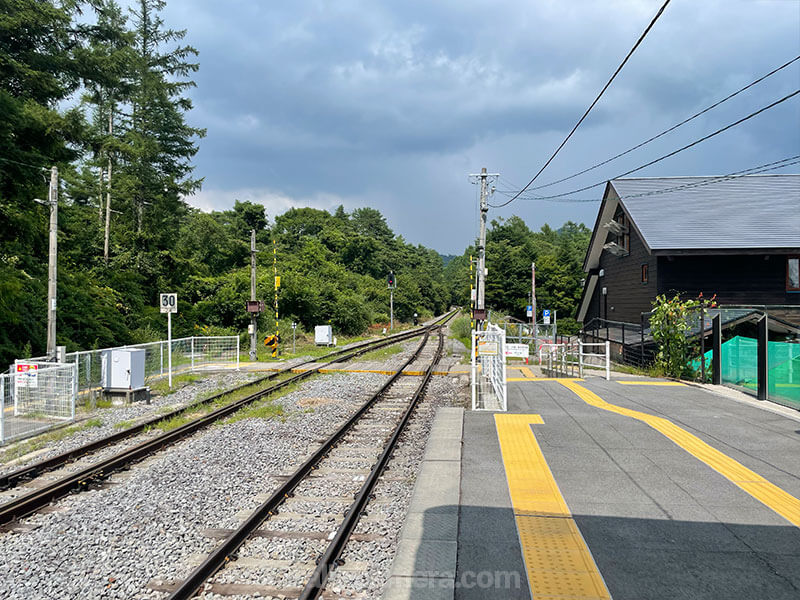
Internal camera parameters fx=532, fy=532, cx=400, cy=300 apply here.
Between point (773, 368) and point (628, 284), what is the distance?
1478 centimetres

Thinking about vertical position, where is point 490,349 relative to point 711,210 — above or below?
below

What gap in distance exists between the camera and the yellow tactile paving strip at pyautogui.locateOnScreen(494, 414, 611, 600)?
12.3 ft

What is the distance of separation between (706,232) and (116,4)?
30766 millimetres

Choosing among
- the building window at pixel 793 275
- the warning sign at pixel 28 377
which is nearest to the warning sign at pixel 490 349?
the warning sign at pixel 28 377

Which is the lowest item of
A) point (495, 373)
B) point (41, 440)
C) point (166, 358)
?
point (41, 440)

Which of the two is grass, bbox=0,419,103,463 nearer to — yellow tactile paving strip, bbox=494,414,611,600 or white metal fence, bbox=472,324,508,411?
white metal fence, bbox=472,324,508,411

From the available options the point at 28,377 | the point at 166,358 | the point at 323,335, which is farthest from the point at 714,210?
the point at 28,377

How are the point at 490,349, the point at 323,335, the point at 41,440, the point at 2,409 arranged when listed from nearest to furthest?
the point at 2,409, the point at 41,440, the point at 490,349, the point at 323,335

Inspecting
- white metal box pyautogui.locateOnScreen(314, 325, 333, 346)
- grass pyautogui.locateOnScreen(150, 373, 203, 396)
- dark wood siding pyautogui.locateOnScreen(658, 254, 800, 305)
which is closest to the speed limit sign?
grass pyautogui.locateOnScreen(150, 373, 203, 396)

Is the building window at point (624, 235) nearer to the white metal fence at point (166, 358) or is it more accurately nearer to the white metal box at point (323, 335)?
the white metal box at point (323, 335)

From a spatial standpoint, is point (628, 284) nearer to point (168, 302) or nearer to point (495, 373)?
point (495, 373)

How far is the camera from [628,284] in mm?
25156

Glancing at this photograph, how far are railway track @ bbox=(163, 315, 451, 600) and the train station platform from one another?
0.83 meters

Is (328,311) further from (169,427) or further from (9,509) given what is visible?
(9,509)
